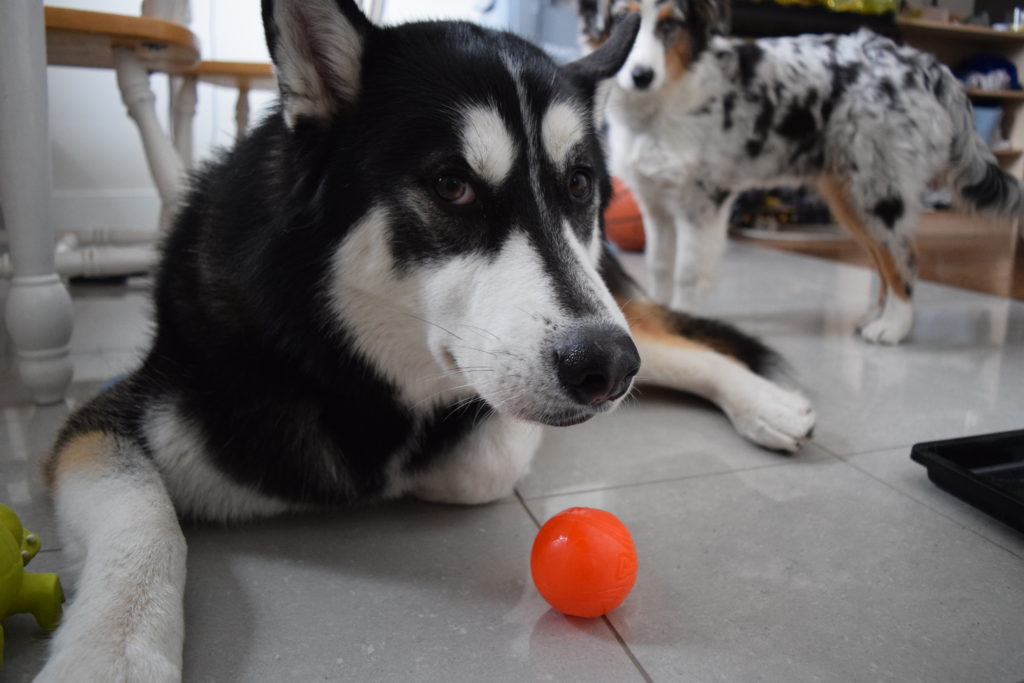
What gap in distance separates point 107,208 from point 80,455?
3222mm

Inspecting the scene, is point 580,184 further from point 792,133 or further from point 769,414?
point 792,133

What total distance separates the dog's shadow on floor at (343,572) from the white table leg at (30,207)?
0.68 metres

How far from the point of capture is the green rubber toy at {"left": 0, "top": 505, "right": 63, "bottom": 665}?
835 mm

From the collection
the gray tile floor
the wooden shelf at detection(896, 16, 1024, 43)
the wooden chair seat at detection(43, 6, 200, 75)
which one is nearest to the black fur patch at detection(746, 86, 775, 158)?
the wooden shelf at detection(896, 16, 1024, 43)

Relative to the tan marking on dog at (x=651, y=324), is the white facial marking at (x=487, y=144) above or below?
above

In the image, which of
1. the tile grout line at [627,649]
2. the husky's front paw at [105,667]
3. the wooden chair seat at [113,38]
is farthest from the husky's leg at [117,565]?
the wooden chair seat at [113,38]

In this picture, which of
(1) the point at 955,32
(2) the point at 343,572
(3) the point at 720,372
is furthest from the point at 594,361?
(1) the point at 955,32

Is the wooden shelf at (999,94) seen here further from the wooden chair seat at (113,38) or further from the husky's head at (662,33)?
the wooden chair seat at (113,38)

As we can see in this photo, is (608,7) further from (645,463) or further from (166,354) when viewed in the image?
(166,354)

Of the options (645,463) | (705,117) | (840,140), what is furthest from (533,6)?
(645,463)

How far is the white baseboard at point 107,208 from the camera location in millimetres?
3738

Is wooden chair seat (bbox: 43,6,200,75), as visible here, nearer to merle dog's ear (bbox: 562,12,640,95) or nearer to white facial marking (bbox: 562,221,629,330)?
merle dog's ear (bbox: 562,12,640,95)

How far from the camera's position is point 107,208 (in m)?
3.83

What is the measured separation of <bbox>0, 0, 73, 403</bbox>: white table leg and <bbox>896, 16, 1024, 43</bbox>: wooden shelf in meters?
2.79
